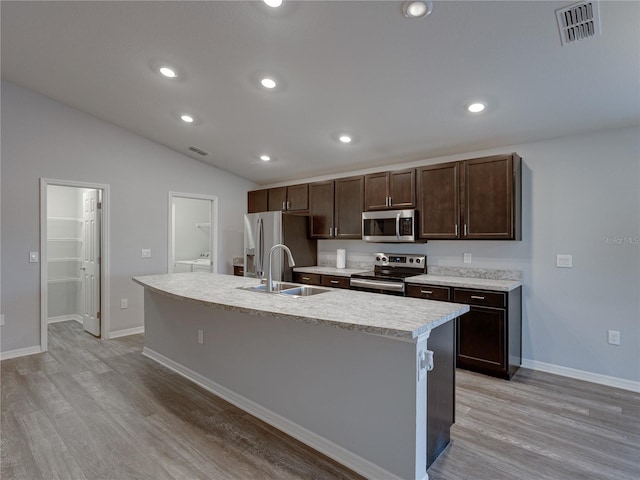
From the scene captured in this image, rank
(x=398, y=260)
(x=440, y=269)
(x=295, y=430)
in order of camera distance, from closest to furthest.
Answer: (x=295, y=430), (x=440, y=269), (x=398, y=260)

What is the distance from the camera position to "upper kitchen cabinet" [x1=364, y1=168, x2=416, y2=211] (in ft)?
12.7

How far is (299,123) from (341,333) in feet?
8.02

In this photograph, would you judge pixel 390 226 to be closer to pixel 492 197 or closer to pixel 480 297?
pixel 492 197

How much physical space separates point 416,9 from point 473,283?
2349 mm

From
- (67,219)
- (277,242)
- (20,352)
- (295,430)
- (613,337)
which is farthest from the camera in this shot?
(67,219)

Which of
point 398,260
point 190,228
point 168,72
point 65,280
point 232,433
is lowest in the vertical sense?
point 232,433

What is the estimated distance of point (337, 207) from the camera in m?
4.62

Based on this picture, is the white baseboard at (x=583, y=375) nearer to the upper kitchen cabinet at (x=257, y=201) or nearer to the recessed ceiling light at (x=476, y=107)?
the recessed ceiling light at (x=476, y=107)

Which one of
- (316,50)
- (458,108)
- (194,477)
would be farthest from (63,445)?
(458,108)

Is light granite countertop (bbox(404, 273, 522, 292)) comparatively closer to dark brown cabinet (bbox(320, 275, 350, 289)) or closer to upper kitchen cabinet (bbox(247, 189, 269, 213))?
dark brown cabinet (bbox(320, 275, 350, 289))

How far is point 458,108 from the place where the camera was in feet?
9.53

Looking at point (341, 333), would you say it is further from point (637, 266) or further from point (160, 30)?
point (637, 266)

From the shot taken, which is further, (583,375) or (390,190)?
(390,190)

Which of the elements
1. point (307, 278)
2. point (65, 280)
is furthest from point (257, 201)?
point (65, 280)
